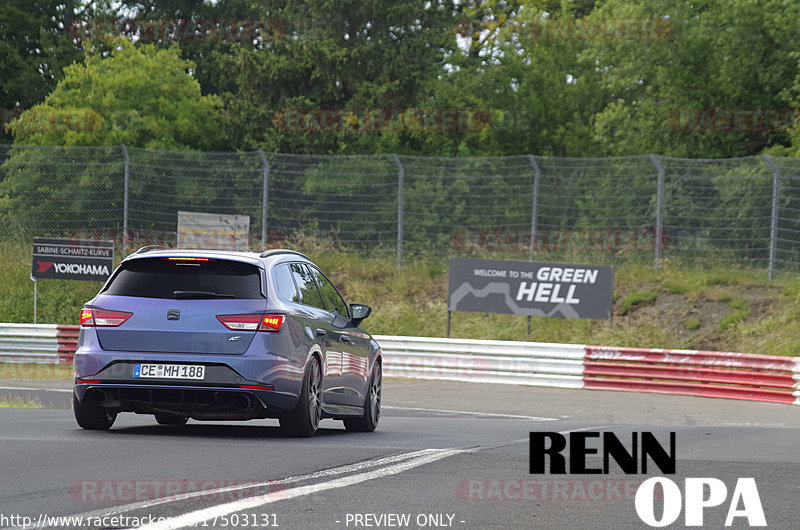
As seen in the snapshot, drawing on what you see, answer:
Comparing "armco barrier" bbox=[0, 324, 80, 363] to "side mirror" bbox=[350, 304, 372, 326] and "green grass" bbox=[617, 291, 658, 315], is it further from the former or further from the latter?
"side mirror" bbox=[350, 304, 372, 326]

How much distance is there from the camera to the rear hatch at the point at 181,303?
9648mm

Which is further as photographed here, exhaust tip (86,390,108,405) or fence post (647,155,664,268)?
fence post (647,155,664,268)

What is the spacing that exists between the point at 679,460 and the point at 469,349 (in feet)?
50.8

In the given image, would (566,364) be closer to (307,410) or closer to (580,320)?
(580,320)

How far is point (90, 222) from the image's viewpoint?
29828 millimetres

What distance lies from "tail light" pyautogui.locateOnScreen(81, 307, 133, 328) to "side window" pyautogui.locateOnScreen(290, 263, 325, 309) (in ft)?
5.09

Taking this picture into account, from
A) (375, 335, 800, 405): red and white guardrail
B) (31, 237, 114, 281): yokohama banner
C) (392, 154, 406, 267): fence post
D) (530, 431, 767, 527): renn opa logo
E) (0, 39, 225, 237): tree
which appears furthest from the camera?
(0, 39, 225, 237): tree

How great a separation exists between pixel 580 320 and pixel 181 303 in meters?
19.0

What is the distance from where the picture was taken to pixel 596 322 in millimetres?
27641

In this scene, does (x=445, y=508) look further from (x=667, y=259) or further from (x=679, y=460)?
(x=667, y=259)

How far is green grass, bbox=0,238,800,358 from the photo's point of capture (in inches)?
1019
